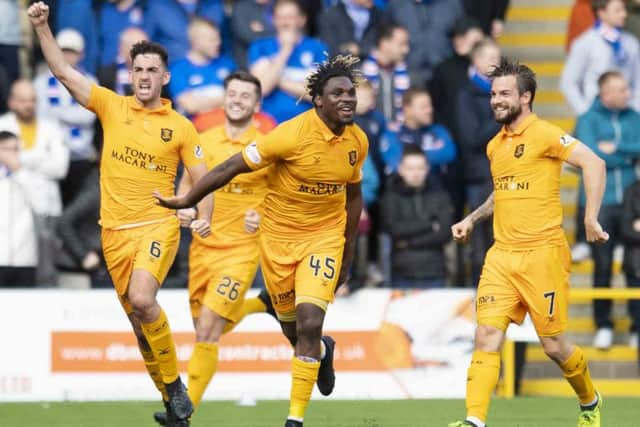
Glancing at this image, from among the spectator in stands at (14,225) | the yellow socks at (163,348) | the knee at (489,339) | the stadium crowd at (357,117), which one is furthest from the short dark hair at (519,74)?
the spectator in stands at (14,225)

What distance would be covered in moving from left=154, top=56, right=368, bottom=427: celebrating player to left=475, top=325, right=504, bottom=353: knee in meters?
1.12

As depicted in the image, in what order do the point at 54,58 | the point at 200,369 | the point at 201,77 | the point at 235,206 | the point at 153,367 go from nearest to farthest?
the point at 54,58, the point at 153,367, the point at 200,369, the point at 235,206, the point at 201,77

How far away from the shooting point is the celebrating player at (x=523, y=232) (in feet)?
34.5

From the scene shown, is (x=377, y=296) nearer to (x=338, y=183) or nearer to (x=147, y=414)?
(x=147, y=414)

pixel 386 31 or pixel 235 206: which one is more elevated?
pixel 386 31

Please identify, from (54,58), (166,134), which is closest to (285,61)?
(166,134)

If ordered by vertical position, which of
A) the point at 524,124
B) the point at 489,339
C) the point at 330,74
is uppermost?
the point at 330,74

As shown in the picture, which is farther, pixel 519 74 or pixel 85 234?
pixel 85 234

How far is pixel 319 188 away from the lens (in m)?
11.0

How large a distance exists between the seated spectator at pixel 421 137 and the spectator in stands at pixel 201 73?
5.87 ft

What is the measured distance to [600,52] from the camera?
1720 cm

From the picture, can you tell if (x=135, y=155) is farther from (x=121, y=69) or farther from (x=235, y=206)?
(x=121, y=69)

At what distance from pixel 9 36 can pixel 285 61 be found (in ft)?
9.67

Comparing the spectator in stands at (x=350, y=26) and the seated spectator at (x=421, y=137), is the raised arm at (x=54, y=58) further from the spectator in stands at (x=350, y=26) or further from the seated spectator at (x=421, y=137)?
the spectator in stands at (x=350, y=26)
